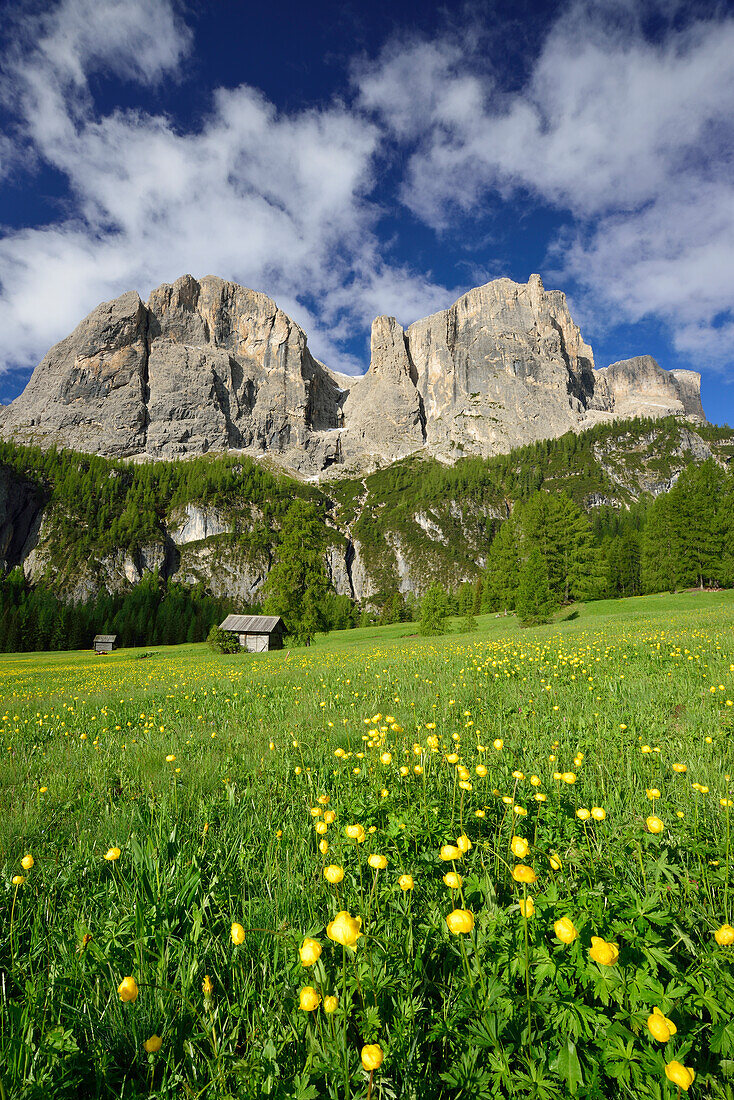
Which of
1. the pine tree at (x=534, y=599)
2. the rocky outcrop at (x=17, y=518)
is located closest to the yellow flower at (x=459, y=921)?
the pine tree at (x=534, y=599)

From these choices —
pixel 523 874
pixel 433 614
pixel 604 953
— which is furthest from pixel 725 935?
pixel 433 614

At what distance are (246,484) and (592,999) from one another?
16331cm

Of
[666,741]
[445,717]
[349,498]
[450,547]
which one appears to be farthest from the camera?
[349,498]

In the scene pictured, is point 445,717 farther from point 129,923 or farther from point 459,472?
point 459,472

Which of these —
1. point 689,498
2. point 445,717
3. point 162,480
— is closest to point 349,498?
point 162,480

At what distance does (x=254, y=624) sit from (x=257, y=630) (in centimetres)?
113

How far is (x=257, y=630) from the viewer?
164 ft

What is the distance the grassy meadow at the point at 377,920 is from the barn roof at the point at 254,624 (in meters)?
45.6

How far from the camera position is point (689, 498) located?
48.6 m

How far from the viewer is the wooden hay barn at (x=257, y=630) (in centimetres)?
5006

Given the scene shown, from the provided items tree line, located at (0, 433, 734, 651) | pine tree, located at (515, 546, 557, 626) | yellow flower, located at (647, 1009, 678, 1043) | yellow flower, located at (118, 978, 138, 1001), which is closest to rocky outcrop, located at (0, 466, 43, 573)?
tree line, located at (0, 433, 734, 651)

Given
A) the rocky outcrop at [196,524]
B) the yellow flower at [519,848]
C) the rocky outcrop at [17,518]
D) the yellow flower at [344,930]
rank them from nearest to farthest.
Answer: the yellow flower at [344,930] < the yellow flower at [519,848] < the rocky outcrop at [17,518] < the rocky outcrop at [196,524]

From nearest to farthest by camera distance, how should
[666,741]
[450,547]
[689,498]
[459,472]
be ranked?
1. [666,741]
2. [689,498]
3. [450,547]
4. [459,472]

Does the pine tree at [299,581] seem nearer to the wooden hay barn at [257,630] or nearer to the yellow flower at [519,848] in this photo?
the wooden hay barn at [257,630]
